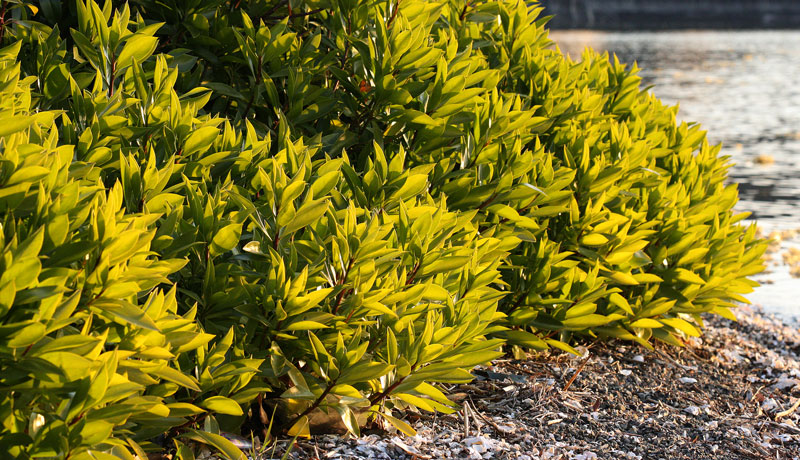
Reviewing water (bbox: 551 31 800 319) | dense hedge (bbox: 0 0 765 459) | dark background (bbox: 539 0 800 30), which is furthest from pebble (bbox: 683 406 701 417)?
dark background (bbox: 539 0 800 30)

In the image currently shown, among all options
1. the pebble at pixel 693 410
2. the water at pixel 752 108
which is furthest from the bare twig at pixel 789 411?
the water at pixel 752 108

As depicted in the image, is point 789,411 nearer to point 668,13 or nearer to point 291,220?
point 291,220

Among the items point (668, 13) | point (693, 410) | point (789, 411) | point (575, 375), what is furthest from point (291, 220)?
point (668, 13)

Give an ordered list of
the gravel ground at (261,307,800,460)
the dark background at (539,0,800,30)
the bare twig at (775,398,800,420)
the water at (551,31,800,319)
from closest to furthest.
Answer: the gravel ground at (261,307,800,460) → the bare twig at (775,398,800,420) → the water at (551,31,800,319) → the dark background at (539,0,800,30)

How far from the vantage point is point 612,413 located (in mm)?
3035

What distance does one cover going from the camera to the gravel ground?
2.58m

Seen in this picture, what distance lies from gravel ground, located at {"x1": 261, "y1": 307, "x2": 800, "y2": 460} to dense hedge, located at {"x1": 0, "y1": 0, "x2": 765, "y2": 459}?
0.14 meters

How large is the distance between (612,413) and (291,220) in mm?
1589

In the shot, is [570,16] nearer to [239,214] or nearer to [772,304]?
[772,304]

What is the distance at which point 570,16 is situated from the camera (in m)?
51.3

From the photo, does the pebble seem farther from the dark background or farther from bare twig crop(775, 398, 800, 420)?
the dark background

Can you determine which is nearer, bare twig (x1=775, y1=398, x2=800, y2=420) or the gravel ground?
the gravel ground

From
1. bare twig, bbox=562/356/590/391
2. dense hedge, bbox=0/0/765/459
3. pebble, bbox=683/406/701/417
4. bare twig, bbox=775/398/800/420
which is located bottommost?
bare twig, bbox=775/398/800/420

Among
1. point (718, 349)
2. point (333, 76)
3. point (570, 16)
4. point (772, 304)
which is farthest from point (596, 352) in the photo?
point (570, 16)
